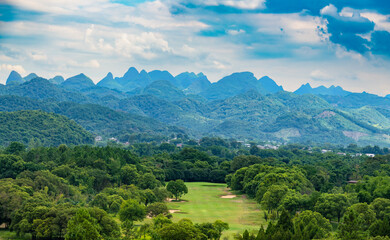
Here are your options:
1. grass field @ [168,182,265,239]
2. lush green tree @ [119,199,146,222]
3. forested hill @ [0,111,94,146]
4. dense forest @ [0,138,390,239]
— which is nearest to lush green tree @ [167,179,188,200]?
dense forest @ [0,138,390,239]

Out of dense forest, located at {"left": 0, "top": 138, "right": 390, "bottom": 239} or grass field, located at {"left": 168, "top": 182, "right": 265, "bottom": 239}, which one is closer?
dense forest, located at {"left": 0, "top": 138, "right": 390, "bottom": 239}

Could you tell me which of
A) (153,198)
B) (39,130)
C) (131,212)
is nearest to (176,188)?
(153,198)

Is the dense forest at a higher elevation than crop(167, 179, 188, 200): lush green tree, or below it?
higher

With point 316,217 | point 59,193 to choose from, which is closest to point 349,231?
point 316,217

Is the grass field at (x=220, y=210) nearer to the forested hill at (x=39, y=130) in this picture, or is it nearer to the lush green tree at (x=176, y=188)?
the lush green tree at (x=176, y=188)

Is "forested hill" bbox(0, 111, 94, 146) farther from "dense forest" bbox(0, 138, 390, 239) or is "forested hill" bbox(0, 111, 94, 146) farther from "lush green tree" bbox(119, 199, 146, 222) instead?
"lush green tree" bbox(119, 199, 146, 222)

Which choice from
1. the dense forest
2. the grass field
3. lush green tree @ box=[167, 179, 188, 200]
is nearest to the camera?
the dense forest
